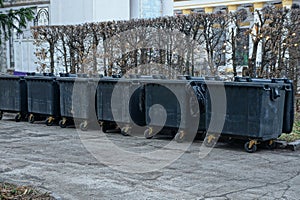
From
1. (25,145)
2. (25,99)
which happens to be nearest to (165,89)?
(25,145)

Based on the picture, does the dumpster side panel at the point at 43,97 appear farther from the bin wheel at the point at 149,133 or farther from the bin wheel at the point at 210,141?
the bin wheel at the point at 210,141

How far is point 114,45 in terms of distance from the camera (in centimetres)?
1463

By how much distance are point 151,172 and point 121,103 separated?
3.52 m

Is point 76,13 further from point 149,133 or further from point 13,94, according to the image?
point 149,133

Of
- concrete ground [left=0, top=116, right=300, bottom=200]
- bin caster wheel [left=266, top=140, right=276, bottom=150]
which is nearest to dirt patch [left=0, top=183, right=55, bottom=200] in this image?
concrete ground [left=0, top=116, right=300, bottom=200]

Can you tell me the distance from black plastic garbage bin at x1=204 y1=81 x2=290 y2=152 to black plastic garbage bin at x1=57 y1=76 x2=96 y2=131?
11.2 ft

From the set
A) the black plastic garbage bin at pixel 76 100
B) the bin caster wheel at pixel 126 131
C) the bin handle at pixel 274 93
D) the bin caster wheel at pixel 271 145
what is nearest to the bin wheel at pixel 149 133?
the bin caster wheel at pixel 126 131

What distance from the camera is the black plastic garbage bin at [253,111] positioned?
828 cm

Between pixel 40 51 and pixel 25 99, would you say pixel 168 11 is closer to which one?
→ pixel 40 51

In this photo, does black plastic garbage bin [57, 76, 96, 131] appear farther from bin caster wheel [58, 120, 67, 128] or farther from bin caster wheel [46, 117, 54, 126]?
bin caster wheel [46, 117, 54, 126]

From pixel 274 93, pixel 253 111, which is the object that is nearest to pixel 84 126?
pixel 253 111

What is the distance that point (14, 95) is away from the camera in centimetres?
1277

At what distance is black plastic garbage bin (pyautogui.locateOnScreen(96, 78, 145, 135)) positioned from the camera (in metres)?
10.3

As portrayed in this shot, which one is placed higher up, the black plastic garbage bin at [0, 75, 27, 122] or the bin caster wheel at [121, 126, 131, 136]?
the black plastic garbage bin at [0, 75, 27, 122]
